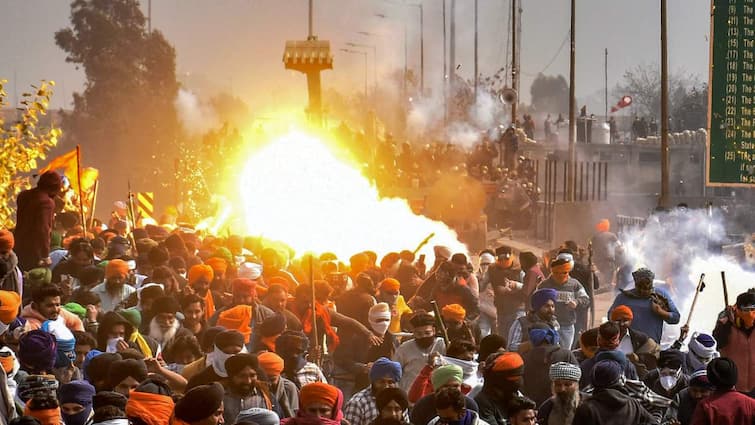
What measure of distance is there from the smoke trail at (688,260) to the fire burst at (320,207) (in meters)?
3.77

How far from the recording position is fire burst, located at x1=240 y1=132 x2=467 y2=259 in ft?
84.6

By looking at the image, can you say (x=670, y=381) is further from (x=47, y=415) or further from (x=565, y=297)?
(x=47, y=415)

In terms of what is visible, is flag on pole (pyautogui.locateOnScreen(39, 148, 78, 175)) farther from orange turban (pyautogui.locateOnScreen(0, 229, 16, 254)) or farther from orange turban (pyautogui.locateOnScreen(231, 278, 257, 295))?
orange turban (pyautogui.locateOnScreen(231, 278, 257, 295))

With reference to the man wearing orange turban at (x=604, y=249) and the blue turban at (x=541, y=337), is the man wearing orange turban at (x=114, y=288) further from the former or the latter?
the man wearing orange turban at (x=604, y=249)

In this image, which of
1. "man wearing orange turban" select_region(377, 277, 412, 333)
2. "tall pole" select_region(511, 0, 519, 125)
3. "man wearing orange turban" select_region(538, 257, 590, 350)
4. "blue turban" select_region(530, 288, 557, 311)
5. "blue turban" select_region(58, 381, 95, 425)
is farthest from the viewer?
"tall pole" select_region(511, 0, 519, 125)

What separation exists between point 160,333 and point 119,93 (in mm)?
48804

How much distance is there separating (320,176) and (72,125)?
1364 inches

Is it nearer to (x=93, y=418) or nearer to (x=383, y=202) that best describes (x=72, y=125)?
(x=383, y=202)

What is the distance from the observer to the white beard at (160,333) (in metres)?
11.5

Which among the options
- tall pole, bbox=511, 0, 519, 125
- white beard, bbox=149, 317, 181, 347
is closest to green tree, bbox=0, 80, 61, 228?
white beard, bbox=149, 317, 181, 347

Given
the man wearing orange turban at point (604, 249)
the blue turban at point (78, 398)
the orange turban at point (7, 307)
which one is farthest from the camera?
the man wearing orange turban at point (604, 249)

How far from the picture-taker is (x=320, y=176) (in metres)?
28.0

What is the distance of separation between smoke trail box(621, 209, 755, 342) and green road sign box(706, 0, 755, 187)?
1832mm

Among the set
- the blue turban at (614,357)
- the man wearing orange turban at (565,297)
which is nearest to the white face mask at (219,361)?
the blue turban at (614,357)
